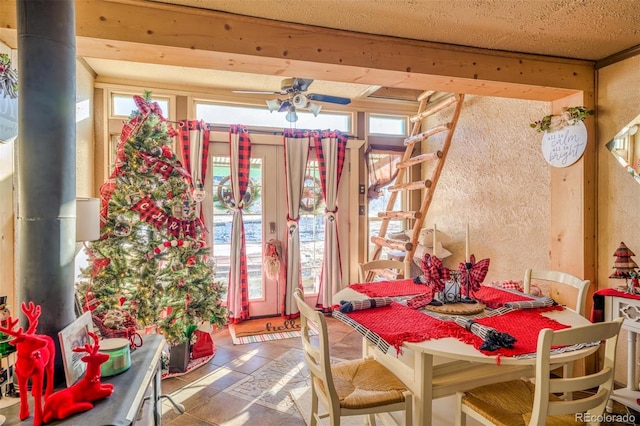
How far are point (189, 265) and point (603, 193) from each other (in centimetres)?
314

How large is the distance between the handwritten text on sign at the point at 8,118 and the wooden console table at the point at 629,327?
3.42 meters

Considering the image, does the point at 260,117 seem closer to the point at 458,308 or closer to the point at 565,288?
the point at 458,308

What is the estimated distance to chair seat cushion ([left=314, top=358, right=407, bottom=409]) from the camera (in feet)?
5.10

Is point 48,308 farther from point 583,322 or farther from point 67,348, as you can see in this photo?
point 583,322

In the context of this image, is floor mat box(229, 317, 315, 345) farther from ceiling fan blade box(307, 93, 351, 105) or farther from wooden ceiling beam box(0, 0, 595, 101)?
wooden ceiling beam box(0, 0, 595, 101)

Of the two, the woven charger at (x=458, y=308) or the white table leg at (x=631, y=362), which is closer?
the woven charger at (x=458, y=308)

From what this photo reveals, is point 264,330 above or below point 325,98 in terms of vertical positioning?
below

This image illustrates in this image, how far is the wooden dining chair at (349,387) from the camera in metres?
1.51

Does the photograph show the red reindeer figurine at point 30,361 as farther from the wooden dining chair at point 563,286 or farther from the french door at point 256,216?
the french door at point 256,216

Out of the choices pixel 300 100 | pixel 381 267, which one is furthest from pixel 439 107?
pixel 381 267

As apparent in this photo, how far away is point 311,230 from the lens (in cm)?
428

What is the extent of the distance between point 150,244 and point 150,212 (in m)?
0.24

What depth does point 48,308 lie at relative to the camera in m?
1.33

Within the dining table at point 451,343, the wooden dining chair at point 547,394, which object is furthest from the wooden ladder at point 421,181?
the wooden dining chair at point 547,394
